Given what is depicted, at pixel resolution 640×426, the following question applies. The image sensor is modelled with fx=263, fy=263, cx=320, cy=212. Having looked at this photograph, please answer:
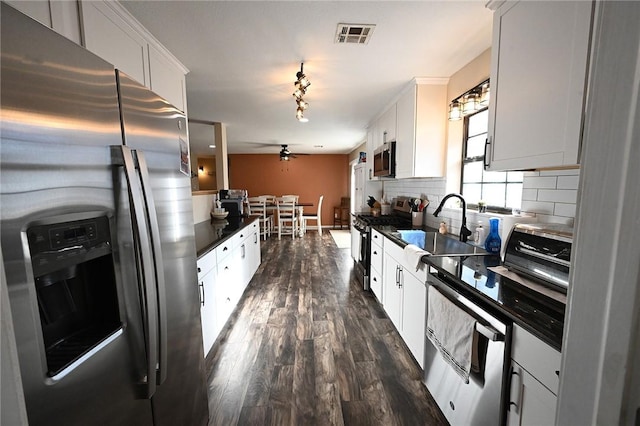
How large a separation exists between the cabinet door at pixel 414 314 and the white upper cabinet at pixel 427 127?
116 cm

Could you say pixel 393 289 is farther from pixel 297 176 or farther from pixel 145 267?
pixel 297 176

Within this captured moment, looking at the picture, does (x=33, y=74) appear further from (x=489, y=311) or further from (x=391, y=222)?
(x=391, y=222)

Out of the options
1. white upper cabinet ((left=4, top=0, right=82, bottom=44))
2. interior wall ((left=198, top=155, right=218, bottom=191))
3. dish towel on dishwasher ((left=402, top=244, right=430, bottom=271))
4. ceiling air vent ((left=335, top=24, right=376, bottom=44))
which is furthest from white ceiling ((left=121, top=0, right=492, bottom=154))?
interior wall ((left=198, top=155, right=218, bottom=191))

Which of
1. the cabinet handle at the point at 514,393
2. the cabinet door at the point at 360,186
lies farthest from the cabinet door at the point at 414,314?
→ the cabinet door at the point at 360,186

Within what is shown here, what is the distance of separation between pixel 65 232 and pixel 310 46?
1.93 metres

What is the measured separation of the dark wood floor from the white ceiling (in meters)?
2.37

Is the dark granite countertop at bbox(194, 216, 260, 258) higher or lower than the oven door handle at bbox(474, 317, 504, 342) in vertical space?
higher

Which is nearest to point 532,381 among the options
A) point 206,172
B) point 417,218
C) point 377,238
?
point 377,238

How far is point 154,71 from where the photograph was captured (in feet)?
6.42

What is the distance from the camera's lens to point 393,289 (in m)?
2.40

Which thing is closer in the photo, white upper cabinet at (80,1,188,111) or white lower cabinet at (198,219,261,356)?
white upper cabinet at (80,1,188,111)

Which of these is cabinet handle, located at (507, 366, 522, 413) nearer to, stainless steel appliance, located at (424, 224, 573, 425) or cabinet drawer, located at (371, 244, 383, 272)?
stainless steel appliance, located at (424, 224, 573, 425)

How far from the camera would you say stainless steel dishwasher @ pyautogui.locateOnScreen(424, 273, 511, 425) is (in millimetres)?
1021

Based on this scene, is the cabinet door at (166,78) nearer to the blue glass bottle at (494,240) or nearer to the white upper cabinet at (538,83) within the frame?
the white upper cabinet at (538,83)
